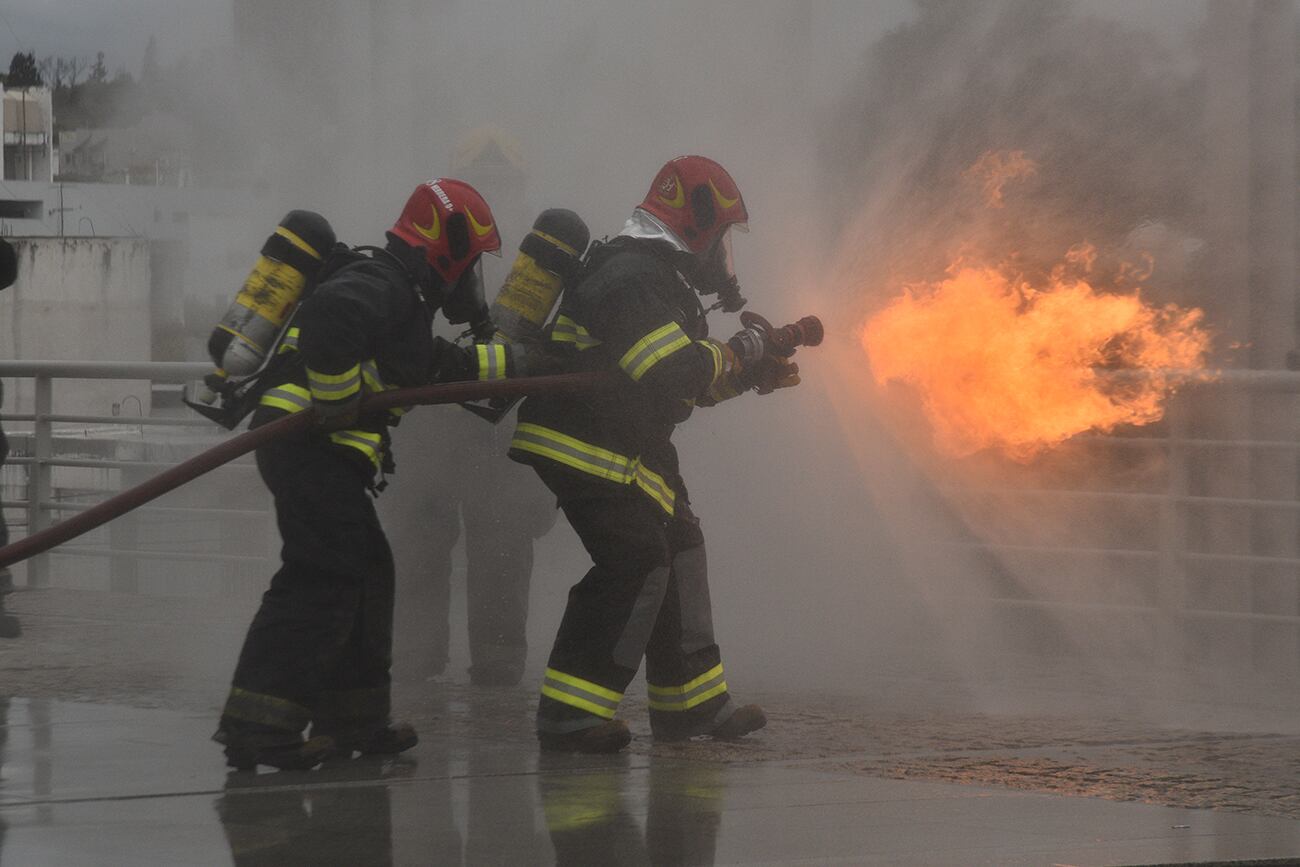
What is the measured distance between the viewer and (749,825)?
3.92 metres

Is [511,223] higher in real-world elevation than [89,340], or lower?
lower

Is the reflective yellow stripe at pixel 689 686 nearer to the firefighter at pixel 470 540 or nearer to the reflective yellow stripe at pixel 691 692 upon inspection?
the reflective yellow stripe at pixel 691 692

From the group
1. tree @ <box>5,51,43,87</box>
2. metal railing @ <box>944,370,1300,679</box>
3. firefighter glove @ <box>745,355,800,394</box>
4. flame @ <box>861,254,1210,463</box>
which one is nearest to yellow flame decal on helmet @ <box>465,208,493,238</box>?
firefighter glove @ <box>745,355,800,394</box>

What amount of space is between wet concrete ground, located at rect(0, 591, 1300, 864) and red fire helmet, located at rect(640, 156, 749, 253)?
161 centimetres

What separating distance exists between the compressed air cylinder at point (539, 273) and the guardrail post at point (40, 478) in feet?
14.0

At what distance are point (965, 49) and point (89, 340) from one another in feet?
87.9

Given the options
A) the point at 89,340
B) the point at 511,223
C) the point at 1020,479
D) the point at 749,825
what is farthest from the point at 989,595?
the point at 89,340

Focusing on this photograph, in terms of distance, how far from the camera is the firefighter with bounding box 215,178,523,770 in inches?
179

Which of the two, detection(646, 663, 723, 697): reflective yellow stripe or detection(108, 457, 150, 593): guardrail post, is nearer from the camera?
detection(646, 663, 723, 697): reflective yellow stripe

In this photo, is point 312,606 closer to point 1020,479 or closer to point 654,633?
point 654,633

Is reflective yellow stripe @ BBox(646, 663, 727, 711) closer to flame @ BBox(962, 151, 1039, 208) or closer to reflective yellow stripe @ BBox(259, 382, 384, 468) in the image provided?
reflective yellow stripe @ BBox(259, 382, 384, 468)

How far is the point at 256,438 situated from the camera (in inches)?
179

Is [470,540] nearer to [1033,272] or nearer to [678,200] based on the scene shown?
[678,200]

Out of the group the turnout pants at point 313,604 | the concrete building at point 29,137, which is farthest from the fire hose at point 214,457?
the concrete building at point 29,137
